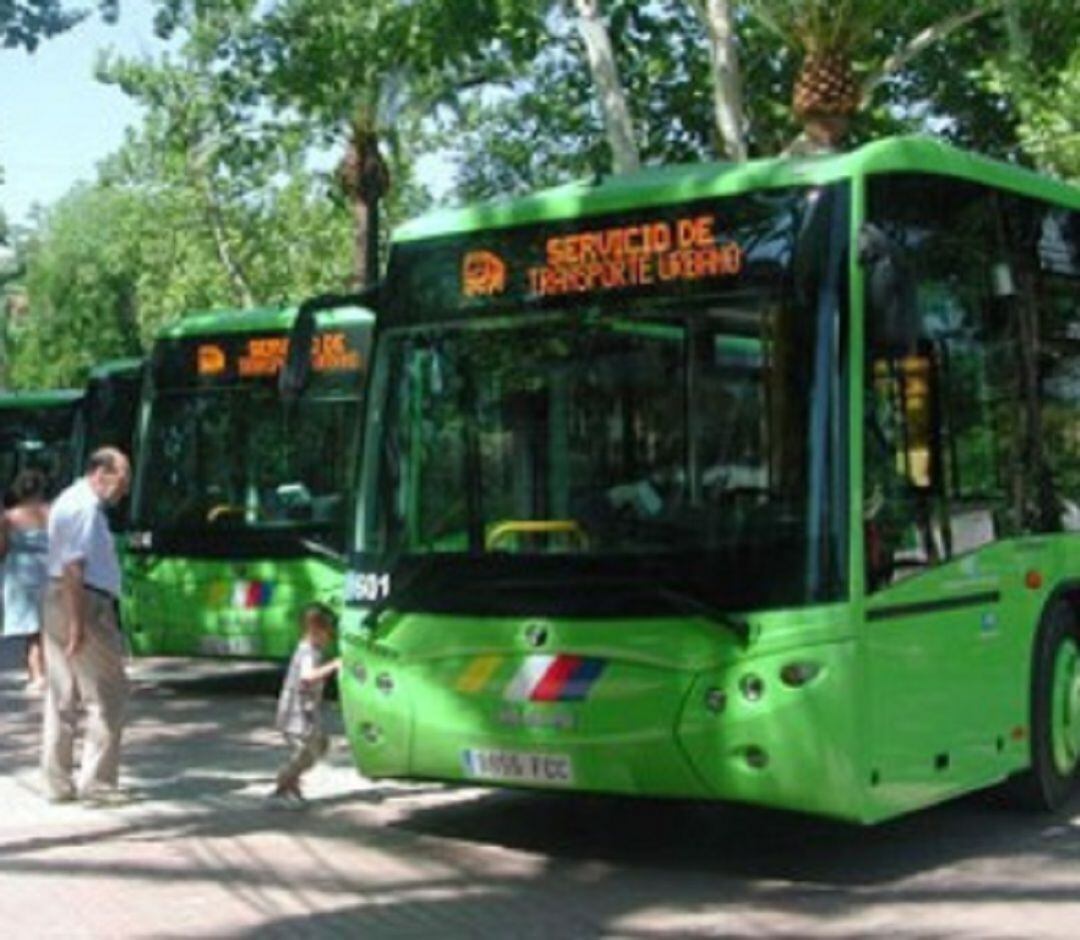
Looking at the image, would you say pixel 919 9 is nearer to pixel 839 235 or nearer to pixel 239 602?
pixel 239 602

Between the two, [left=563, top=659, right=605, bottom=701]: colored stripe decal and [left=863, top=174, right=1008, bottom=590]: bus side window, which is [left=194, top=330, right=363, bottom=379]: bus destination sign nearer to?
[left=863, top=174, right=1008, bottom=590]: bus side window

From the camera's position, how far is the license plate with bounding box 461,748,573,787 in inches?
330

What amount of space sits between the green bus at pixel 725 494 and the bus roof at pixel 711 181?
0.06 ft

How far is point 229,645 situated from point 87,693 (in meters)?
4.99

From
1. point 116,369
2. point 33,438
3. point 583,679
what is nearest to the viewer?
point 583,679

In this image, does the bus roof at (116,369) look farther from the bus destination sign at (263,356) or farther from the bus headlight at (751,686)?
the bus headlight at (751,686)

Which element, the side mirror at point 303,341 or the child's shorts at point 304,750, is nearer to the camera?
the side mirror at point 303,341

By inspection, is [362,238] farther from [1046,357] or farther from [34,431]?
[1046,357]

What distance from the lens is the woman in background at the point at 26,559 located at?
1278 centimetres

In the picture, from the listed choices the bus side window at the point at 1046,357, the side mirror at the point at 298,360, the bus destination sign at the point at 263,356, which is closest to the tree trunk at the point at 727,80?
the bus destination sign at the point at 263,356

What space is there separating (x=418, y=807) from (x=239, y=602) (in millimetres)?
4938

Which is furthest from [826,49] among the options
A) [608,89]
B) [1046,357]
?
[1046,357]

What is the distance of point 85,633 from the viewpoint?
9.94 m

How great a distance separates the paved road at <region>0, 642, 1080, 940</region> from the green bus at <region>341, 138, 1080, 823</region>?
0.41 metres
